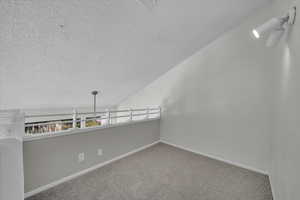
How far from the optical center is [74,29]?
150 cm

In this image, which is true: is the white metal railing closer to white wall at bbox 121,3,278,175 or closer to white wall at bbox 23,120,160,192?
white wall at bbox 23,120,160,192

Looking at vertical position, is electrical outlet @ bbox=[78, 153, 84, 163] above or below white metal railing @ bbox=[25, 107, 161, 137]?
below

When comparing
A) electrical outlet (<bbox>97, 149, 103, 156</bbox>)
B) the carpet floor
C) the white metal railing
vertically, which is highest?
the white metal railing

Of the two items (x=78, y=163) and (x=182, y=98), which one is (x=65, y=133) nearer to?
(x=78, y=163)

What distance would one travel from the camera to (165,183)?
1.99 meters

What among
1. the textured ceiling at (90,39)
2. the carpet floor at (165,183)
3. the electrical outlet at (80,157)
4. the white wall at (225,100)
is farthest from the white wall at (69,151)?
the white wall at (225,100)

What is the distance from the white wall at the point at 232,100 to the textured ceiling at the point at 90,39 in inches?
13.9

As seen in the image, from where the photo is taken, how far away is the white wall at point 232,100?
217 cm

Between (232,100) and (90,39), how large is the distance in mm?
2610

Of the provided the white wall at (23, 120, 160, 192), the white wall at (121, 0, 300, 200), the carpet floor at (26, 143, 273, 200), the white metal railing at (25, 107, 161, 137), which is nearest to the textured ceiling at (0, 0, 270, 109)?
the white wall at (121, 0, 300, 200)

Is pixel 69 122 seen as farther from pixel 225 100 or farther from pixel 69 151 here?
pixel 225 100

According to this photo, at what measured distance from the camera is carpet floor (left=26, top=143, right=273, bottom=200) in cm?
173

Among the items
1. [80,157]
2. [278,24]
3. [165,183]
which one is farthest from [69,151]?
[278,24]

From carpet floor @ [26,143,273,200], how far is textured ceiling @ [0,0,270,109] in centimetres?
161
